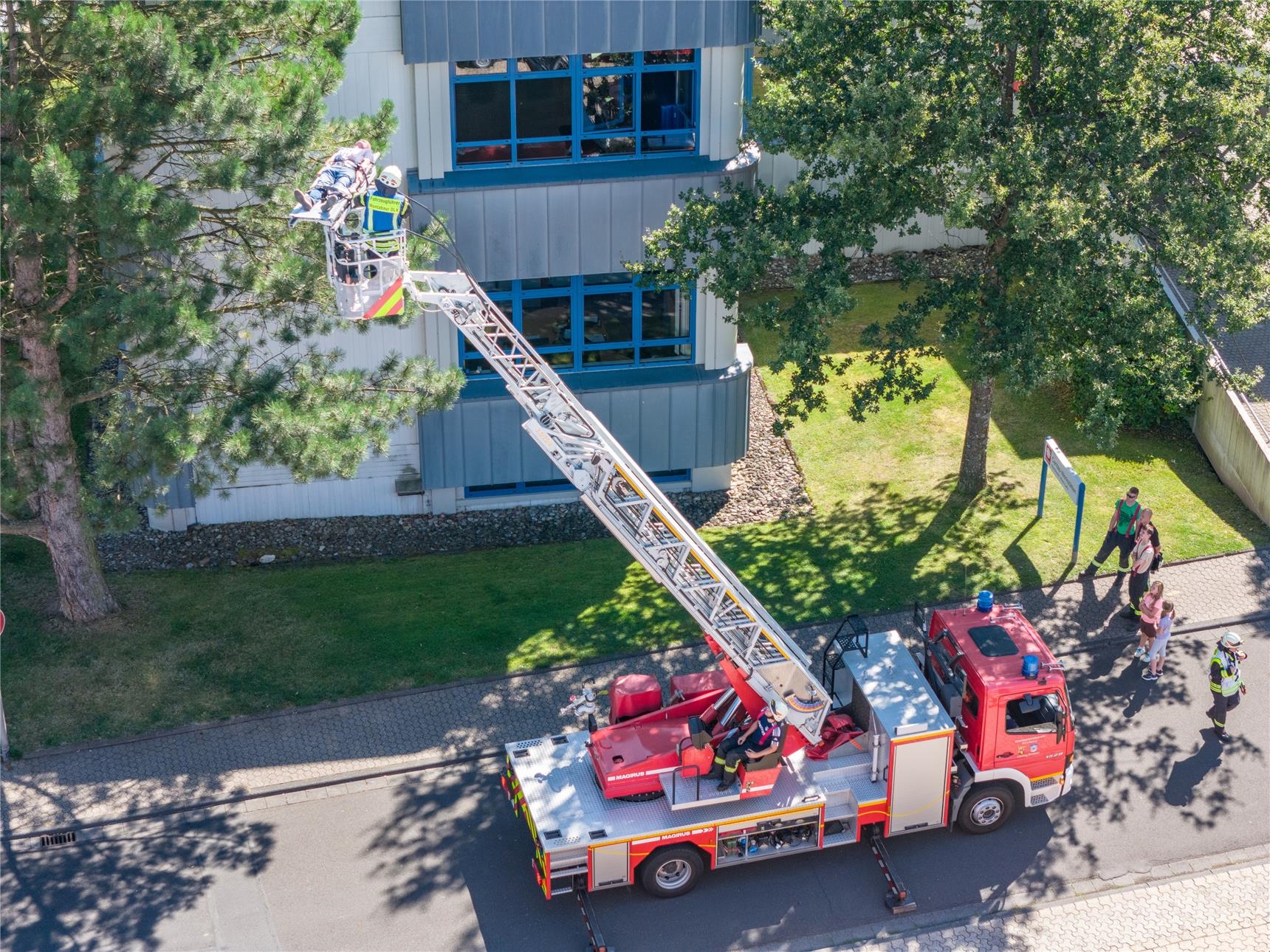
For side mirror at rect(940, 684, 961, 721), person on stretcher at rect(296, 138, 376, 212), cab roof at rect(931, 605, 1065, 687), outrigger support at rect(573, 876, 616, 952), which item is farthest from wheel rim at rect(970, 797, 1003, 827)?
person on stretcher at rect(296, 138, 376, 212)

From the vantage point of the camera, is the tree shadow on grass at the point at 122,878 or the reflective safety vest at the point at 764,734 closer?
the tree shadow on grass at the point at 122,878

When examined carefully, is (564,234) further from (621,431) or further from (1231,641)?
(1231,641)

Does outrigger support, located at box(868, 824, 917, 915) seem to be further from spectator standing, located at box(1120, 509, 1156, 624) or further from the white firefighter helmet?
spectator standing, located at box(1120, 509, 1156, 624)

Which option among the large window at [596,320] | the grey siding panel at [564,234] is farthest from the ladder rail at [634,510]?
the large window at [596,320]

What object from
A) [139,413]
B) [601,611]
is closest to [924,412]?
[601,611]

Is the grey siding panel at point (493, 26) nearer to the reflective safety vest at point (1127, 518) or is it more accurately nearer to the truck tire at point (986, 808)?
the reflective safety vest at point (1127, 518)

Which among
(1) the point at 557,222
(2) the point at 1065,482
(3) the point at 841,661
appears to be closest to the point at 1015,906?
(3) the point at 841,661

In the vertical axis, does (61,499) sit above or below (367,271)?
below
